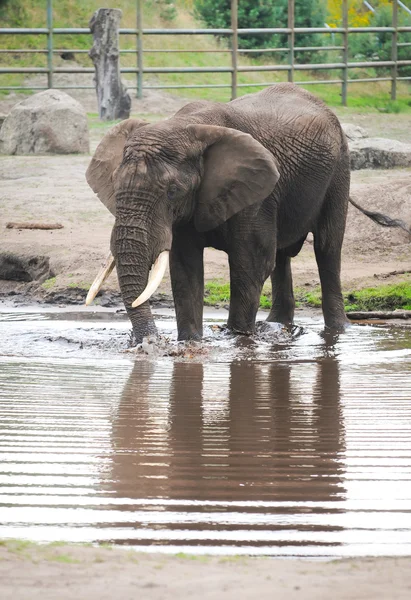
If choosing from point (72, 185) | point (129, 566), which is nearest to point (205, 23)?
point (72, 185)

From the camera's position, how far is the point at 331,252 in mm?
10500

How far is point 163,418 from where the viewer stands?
235 inches

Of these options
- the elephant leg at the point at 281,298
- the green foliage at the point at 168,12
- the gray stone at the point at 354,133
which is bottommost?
the elephant leg at the point at 281,298

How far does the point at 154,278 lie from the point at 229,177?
3.25 feet

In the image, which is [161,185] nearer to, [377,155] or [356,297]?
[356,297]

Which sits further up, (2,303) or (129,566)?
(129,566)

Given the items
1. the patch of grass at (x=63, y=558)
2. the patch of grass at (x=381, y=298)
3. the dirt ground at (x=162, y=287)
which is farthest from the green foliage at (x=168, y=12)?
the patch of grass at (x=63, y=558)

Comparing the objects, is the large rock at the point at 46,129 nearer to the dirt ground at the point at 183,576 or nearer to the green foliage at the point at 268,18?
the green foliage at the point at 268,18

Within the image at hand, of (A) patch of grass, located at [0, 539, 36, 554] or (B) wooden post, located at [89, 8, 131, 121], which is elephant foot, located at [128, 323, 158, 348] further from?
(B) wooden post, located at [89, 8, 131, 121]

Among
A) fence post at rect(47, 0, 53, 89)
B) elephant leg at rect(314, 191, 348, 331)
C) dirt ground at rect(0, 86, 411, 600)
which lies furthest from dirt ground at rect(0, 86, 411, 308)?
fence post at rect(47, 0, 53, 89)

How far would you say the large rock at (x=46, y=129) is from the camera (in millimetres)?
17703

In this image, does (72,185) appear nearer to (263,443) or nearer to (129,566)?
(263,443)

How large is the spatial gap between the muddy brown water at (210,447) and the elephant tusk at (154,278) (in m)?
0.41

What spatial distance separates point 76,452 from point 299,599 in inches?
81.3
